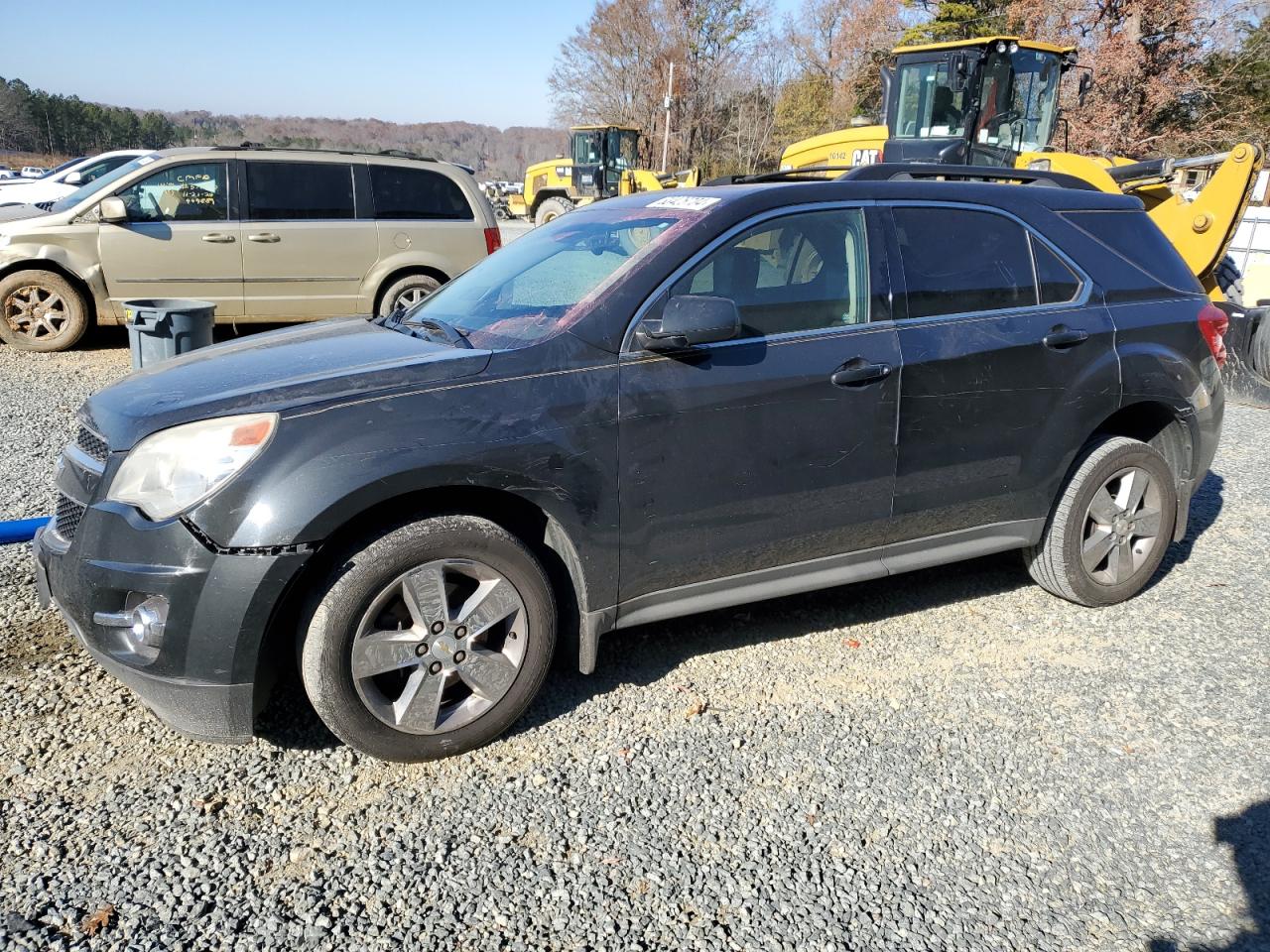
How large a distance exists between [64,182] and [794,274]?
17099 millimetres

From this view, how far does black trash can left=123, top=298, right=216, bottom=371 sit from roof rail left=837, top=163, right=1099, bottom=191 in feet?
13.4

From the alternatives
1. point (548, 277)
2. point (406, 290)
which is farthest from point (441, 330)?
point (406, 290)

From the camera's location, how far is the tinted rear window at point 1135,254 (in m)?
4.24

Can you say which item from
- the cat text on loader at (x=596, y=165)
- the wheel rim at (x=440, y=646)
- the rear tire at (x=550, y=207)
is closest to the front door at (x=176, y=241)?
the wheel rim at (x=440, y=646)

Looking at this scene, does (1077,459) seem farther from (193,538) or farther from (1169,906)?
(193,538)

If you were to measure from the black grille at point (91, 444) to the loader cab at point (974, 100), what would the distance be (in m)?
11.0

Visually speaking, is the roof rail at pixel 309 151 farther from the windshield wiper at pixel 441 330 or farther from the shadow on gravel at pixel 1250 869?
the shadow on gravel at pixel 1250 869

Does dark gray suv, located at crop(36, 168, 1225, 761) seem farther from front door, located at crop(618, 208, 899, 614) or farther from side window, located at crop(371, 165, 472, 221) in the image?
side window, located at crop(371, 165, 472, 221)

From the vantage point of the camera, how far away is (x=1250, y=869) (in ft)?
8.95

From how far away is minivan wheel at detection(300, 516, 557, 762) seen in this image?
287cm

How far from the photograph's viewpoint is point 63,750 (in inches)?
121

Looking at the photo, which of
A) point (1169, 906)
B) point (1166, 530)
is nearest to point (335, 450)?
point (1169, 906)

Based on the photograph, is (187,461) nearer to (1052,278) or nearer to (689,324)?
(689,324)

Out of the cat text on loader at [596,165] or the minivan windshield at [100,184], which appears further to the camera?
the cat text on loader at [596,165]
